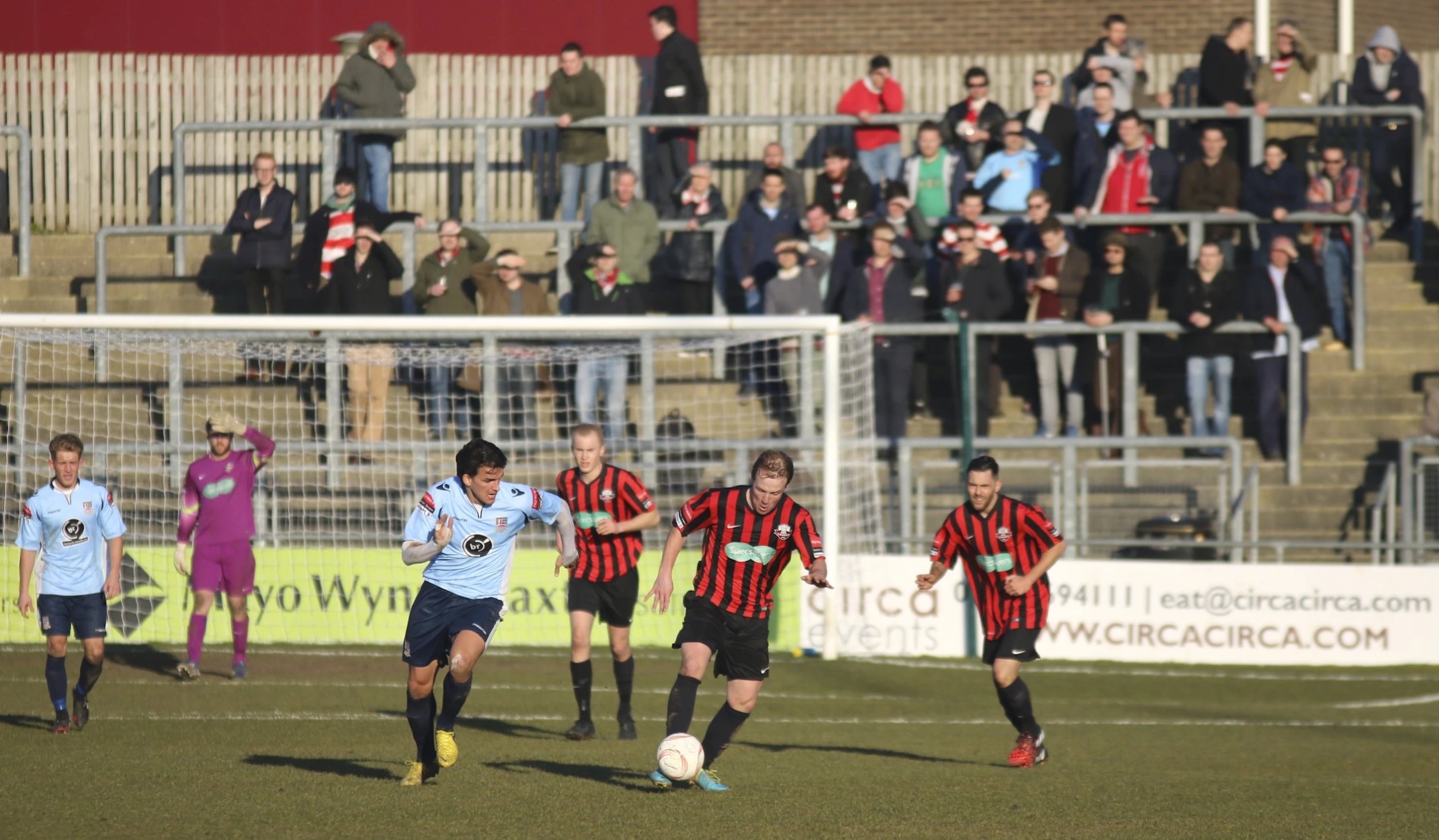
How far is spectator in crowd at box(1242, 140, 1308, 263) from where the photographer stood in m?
16.7

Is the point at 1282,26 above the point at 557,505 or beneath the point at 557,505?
above

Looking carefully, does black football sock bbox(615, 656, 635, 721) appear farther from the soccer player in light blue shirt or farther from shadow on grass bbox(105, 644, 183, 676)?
shadow on grass bbox(105, 644, 183, 676)

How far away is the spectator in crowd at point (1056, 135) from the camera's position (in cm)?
1697

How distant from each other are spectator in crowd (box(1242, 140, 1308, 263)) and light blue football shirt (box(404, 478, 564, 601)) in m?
11.1

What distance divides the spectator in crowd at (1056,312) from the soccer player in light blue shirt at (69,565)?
30.3 ft

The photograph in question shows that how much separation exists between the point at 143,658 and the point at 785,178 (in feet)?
26.1

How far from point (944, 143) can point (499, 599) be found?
10714 mm

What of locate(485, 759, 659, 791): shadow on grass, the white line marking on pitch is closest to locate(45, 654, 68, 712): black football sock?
locate(485, 759, 659, 791): shadow on grass

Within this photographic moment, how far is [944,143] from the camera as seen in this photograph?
17.4 metres

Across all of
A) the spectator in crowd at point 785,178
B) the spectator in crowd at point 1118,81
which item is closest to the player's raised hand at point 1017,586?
the spectator in crowd at point 785,178

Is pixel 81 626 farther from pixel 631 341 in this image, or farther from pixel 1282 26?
pixel 1282 26

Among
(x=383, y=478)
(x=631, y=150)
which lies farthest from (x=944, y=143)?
(x=383, y=478)

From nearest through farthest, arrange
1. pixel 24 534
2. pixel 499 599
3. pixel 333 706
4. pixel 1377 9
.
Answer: pixel 499 599, pixel 24 534, pixel 333 706, pixel 1377 9

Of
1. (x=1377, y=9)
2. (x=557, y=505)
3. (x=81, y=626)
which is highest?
(x=1377, y=9)
